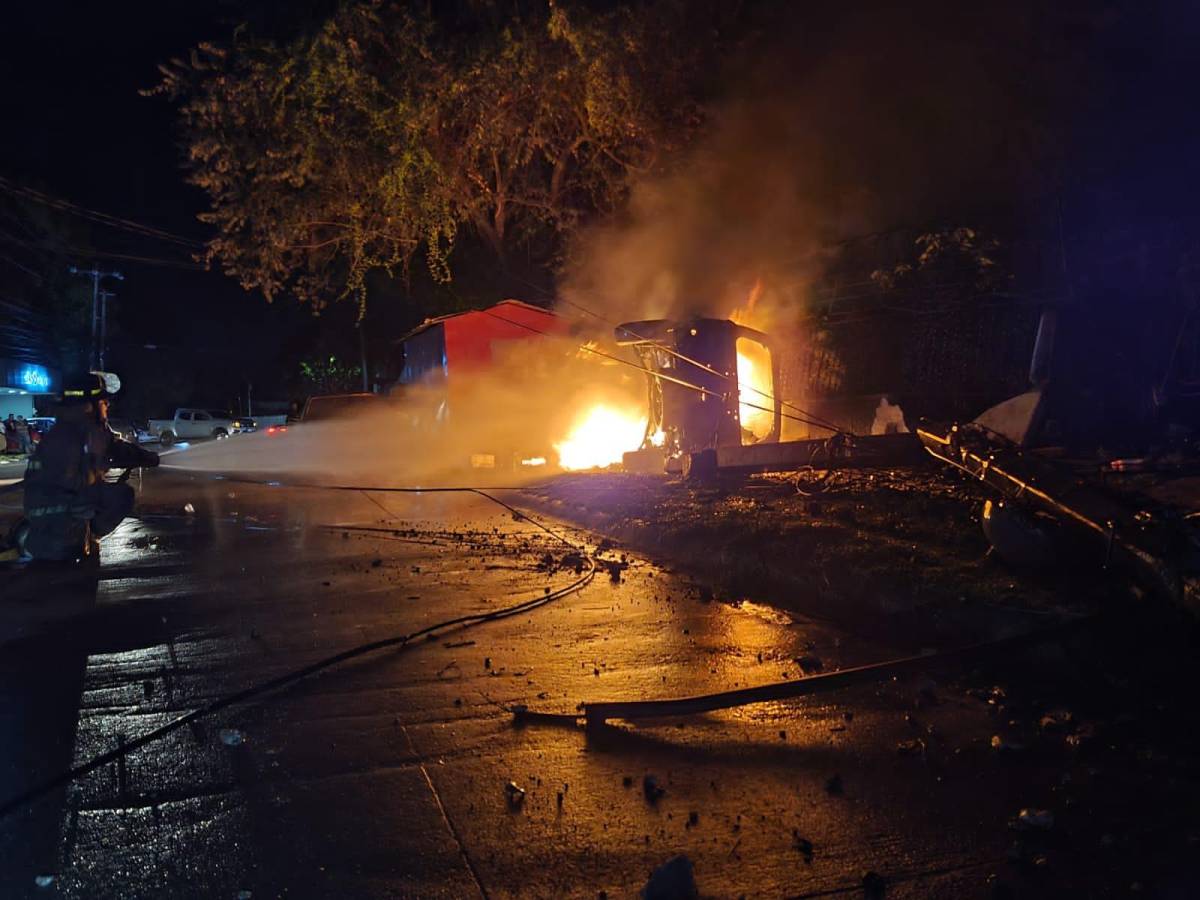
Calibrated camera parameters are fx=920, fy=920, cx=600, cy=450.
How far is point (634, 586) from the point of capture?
7.54 metres

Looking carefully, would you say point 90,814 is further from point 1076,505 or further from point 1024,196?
point 1024,196

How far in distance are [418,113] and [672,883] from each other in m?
14.9

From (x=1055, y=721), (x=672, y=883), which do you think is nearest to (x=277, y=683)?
(x=672, y=883)

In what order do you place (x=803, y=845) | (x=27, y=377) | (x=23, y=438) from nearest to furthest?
(x=803, y=845) → (x=23, y=438) → (x=27, y=377)

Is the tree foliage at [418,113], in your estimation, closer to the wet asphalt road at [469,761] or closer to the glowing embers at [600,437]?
the glowing embers at [600,437]

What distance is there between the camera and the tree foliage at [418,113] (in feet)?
49.7

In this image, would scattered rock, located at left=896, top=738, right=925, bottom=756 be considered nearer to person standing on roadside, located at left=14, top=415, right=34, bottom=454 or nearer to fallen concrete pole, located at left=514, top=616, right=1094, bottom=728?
fallen concrete pole, located at left=514, top=616, right=1094, bottom=728

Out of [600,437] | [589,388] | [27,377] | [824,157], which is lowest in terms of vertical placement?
[600,437]

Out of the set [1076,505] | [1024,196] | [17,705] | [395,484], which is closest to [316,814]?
[17,705]

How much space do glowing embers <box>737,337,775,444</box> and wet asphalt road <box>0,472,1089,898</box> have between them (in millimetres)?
6818

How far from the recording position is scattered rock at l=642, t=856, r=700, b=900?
2848 millimetres

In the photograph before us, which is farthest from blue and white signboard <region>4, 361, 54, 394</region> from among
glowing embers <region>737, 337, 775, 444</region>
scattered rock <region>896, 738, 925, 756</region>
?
scattered rock <region>896, 738, 925, 756</region>

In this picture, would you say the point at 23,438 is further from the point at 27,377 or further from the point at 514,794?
the point at 514,794

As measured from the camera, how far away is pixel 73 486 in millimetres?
8484
